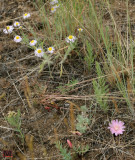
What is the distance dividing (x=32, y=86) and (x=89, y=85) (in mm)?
453

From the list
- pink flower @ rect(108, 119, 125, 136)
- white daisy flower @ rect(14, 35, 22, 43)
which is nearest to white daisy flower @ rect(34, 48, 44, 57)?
white daisy flower @ rect(14, 35, 22, 43)

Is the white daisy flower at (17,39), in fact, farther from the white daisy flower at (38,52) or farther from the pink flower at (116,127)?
the pink flower at (116,127)

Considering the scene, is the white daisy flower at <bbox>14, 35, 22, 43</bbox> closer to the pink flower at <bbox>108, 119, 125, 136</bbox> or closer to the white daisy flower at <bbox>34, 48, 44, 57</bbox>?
the white daisy flower at <bbox>34, 48, 44, 57</bbox>

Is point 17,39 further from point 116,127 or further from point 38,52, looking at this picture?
point 116,127

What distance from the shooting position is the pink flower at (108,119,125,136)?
3.91 feet

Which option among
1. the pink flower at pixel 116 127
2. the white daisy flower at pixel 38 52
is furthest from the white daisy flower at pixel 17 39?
the pink flower at pixel 116 127

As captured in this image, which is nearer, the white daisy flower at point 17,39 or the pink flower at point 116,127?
the pink flower at point 116,127

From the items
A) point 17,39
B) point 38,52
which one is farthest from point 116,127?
point 17,39

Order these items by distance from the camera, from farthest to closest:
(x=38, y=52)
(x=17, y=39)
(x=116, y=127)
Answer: (x=17, y=39) < (x=38, y=52) < (x=116, y=127)

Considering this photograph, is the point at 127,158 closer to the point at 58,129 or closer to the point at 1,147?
the point at 58,129

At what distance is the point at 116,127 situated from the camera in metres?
1.21

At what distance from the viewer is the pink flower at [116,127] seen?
3.91 feet

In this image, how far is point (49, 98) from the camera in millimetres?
1468

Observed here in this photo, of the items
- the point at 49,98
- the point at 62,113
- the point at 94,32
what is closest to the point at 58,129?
the point at 62,113
